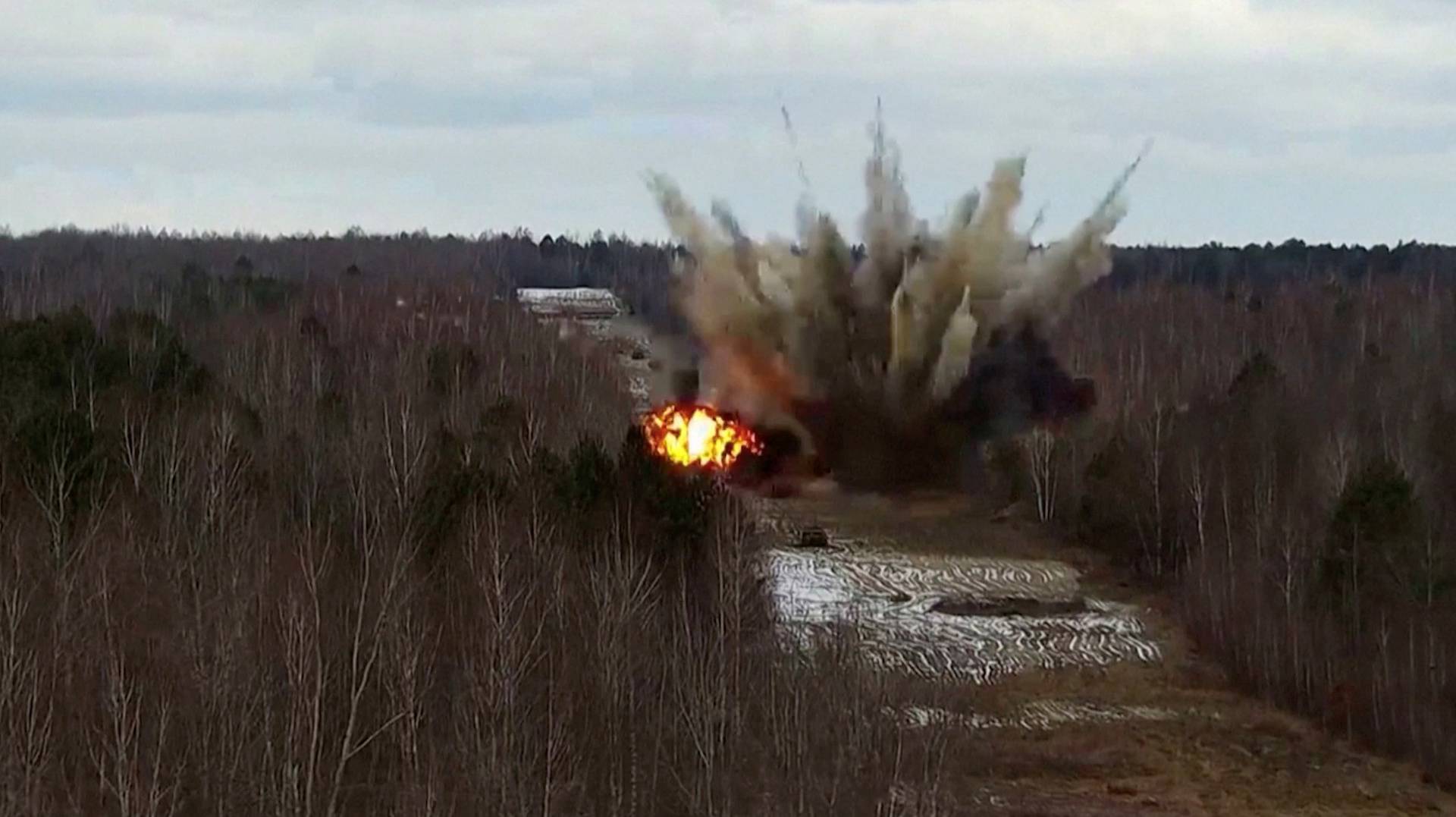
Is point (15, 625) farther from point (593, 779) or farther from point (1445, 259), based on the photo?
point (1445, 259)

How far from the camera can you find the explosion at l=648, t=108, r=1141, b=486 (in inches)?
1901

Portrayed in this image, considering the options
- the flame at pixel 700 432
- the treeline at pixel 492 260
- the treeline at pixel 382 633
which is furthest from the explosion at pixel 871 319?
the treeline at pixel 492 260

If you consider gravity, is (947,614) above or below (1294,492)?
below

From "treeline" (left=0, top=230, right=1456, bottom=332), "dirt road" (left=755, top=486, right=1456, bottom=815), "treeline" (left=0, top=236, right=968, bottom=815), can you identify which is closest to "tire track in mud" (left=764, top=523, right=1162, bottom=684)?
"dirt road" (left=755, top=486, right=1456, bottom=815)

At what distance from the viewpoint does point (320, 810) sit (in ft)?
75.9

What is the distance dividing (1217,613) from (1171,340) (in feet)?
103

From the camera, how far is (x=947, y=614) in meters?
41.7

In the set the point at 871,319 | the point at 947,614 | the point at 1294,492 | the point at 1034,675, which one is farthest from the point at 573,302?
the point at 1034,675

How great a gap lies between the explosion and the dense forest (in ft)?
11.3

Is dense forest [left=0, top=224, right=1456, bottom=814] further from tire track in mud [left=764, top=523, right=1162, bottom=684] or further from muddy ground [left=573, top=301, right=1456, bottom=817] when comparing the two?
tire track in mud [left=764, top=523, right=1162, bottom=684]

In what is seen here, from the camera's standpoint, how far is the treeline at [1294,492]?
113 ft

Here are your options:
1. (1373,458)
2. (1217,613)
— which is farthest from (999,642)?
(1373,458)

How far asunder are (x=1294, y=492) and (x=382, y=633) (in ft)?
→ 79.1

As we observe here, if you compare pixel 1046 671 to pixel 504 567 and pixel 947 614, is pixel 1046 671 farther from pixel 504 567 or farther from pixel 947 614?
pixel 504 567
